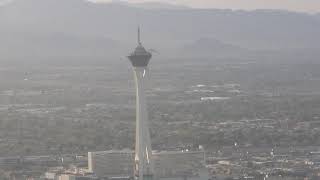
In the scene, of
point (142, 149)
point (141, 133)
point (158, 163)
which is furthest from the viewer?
point (158, 163)

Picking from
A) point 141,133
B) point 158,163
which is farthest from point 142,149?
point 158,163

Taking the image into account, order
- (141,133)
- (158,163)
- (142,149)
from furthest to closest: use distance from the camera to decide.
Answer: (158,163) → (141,133) → (142,149)

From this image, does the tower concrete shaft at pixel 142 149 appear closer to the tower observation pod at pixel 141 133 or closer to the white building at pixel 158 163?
the tower observation pod at pixel 141 133

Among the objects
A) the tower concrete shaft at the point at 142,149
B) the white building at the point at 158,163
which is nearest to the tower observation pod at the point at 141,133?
the tower concrete shaft at the point at 142,149

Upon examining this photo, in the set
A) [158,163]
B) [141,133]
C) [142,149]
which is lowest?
[158,163]

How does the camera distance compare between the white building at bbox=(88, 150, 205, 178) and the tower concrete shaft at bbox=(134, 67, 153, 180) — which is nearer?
the tower concrete shaft at bbox=(134, 67, 153, 180)

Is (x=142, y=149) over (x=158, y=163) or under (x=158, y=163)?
over

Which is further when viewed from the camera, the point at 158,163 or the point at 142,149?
the point at 158,163

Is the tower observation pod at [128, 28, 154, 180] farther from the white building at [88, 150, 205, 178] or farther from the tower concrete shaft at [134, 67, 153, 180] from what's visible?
the white building at [88, 150, 205, 178]

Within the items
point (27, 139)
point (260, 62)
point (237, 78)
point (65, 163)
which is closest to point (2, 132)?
point (27, 139)

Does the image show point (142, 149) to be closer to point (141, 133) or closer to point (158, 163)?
point (141, 133)

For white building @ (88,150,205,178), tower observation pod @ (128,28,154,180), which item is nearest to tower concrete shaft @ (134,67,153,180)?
tower observation pod @ (128,28,154,180)
